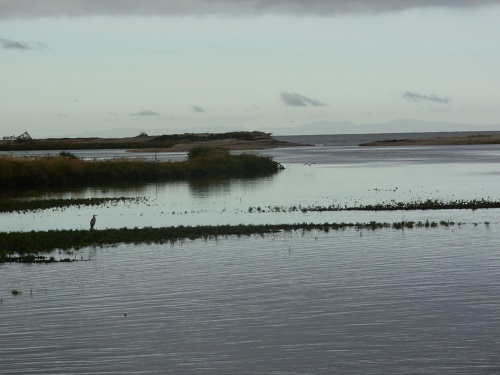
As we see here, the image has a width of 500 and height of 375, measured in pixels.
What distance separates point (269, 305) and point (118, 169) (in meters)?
46.7

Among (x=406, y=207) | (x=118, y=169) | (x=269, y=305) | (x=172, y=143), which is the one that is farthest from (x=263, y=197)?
(x=172, y=143)

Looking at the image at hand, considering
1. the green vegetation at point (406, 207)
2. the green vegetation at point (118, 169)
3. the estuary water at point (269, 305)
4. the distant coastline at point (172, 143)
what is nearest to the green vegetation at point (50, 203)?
the estuary water at point (269, 305)

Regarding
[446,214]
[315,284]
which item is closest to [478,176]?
[446,214]

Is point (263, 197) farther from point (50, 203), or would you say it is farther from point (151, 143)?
point (151, 143)

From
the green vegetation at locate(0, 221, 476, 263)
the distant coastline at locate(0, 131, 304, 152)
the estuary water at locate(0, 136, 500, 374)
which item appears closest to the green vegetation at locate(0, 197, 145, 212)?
the estuary water at locate(0, 136, 500, 374)

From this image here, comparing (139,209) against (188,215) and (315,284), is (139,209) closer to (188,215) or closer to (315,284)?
(188,215)

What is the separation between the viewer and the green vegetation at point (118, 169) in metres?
57.9

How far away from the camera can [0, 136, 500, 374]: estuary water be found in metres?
14.2

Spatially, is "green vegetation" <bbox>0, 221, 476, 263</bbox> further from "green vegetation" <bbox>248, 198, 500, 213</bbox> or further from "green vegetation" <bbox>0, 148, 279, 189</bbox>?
"green vegetation" <bbox>0, 148, 279, 189</bbox>

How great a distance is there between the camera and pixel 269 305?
18.2 meters

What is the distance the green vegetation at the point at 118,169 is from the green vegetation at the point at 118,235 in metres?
30.1

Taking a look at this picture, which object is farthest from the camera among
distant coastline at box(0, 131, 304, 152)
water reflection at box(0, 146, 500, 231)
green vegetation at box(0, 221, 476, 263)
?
distant coastline at box(0, 131, 304, 152)

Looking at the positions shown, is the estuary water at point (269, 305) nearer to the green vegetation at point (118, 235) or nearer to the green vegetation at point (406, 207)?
the green vegetation at point (118, 235)

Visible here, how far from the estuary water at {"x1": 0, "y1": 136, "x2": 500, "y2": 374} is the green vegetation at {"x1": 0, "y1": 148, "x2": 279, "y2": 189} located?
2555 cm
